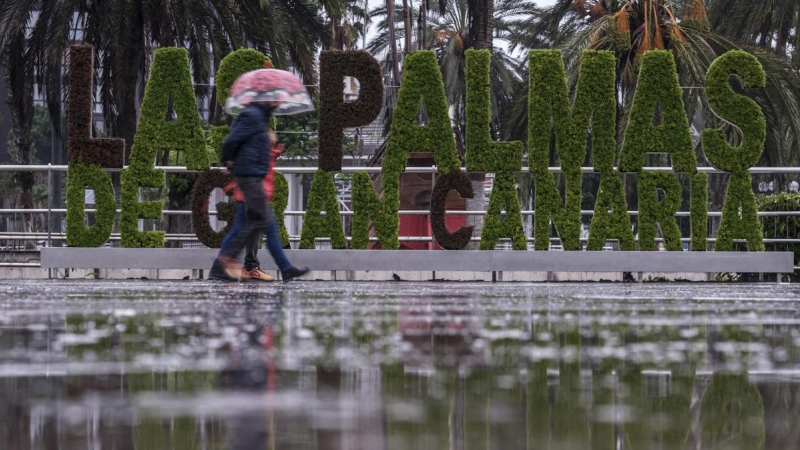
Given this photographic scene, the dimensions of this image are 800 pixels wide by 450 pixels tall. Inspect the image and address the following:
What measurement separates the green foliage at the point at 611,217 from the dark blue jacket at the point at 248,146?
242 inches

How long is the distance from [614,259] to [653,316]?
346 inches

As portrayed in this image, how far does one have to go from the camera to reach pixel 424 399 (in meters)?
3.32

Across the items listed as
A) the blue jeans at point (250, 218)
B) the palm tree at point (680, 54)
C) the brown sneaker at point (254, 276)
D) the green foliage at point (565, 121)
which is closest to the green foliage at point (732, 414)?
the blue jeans at point (250, 218)

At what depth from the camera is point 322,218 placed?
1552 cm

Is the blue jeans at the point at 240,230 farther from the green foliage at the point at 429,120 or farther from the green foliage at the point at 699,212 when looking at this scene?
the green foliage at the point at 699,212

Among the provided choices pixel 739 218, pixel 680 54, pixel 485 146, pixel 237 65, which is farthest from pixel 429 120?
pixel 680 54

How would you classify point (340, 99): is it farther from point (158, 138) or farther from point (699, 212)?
point (699, 212)

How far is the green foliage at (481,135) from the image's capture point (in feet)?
50.3

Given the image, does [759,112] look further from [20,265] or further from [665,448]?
[665,448]

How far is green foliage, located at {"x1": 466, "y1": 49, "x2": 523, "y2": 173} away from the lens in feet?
50.3

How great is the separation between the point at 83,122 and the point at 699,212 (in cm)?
802

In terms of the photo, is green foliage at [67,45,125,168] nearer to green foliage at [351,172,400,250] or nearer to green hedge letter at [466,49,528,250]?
green foliage at [351,172,400,250]

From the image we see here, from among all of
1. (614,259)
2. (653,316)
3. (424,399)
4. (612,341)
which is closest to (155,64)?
(614,259)

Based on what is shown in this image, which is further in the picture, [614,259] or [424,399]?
[614,259]
